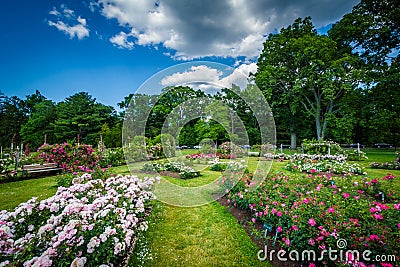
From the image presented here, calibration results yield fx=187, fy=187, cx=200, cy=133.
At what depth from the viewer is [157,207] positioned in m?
4.17

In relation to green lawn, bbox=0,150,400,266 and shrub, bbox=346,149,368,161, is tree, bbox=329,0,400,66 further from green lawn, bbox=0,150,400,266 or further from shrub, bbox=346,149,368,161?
green lawn, bbox=0,150,400,266

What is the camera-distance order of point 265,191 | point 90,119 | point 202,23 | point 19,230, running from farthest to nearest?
point 90,119 → point 202,23 → point 265,191 → point 19,230

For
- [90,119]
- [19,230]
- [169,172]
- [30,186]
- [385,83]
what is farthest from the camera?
[90,119]

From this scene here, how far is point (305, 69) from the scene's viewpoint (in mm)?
16453

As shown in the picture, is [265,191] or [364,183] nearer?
[265,191]

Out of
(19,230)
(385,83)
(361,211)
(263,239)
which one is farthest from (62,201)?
(385,83)

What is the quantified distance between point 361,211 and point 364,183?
2876 millimetres

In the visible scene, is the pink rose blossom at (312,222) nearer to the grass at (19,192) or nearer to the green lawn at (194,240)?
the green lawn at (194,240)

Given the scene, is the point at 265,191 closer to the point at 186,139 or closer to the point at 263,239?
the point at 263,239

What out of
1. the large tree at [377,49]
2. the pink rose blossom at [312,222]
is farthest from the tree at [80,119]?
the large tree at [377,49]

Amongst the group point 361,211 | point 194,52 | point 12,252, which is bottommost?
point 12,252

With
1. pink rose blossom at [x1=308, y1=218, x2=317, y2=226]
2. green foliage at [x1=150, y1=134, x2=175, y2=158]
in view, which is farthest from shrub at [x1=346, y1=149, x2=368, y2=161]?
pink rose blossom at [x1=308, y1=218, x2=317, y2=226]

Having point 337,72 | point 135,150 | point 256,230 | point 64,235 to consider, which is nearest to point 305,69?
point 337,72

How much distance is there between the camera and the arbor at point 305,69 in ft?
50.5
